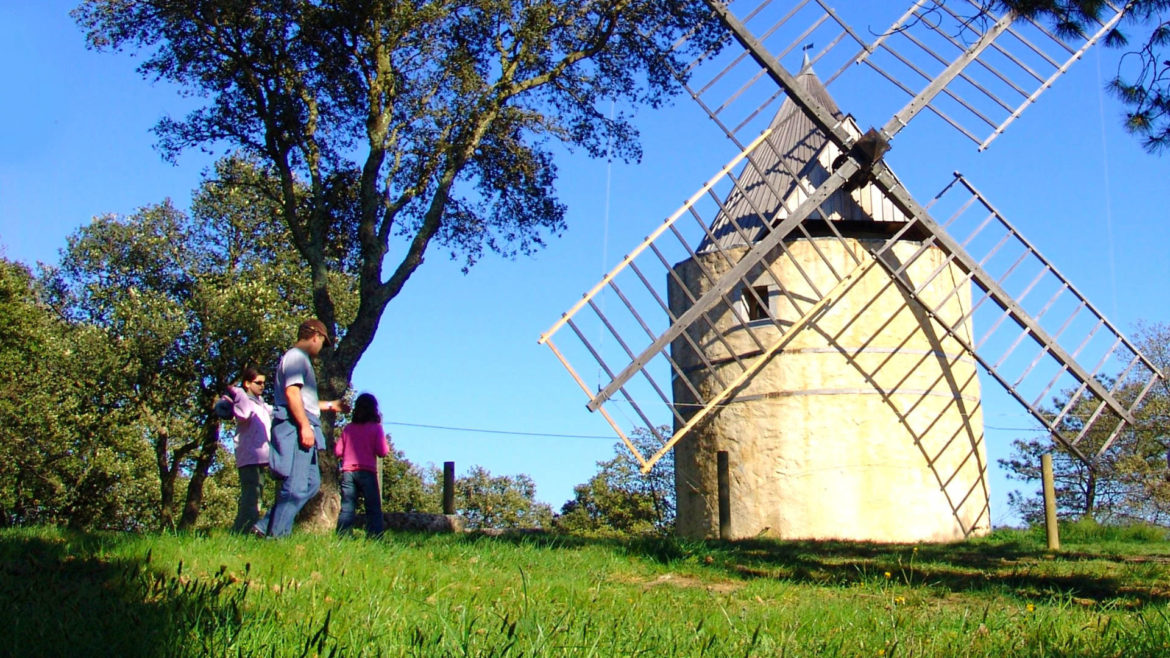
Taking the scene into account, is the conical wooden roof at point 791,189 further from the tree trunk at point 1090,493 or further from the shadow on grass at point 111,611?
the tree trunk at point 1090,493

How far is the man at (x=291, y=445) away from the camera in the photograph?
7312 millimetres

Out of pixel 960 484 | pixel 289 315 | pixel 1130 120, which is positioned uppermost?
pixel 289 315

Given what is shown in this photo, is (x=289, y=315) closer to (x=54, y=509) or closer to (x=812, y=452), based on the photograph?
(x=54, y=509)

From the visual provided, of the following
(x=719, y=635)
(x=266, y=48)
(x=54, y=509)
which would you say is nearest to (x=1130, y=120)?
(x=719, y=635)

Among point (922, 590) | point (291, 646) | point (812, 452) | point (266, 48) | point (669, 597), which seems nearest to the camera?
point (291, 646)

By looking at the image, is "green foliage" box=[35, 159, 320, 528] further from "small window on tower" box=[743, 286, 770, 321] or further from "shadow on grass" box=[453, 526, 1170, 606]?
"shadow on grass" box=[453, 526, 1170, 606]

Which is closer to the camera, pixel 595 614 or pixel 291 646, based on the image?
pixel 291 646

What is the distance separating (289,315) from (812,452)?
45.3 ft

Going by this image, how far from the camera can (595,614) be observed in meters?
4.53

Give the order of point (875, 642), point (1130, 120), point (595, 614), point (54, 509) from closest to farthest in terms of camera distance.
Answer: point (875, 642)
point (595, 614)
point (1130, 120)
point (54, 509)

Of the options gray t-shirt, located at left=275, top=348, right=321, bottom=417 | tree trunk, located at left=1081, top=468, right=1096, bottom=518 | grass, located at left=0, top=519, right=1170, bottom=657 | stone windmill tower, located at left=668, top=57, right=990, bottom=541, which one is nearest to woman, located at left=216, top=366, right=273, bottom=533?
gray t-shirt, located at left=275, top=348, right=321, bottom=417

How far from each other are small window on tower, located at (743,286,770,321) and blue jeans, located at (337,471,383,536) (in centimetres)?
995

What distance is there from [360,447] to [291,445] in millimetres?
1712

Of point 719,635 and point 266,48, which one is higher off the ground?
point 266,48
